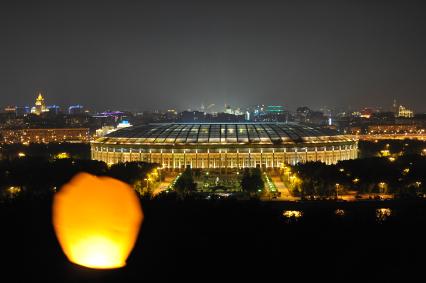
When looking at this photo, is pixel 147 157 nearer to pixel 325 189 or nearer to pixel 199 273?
pixel 325 189

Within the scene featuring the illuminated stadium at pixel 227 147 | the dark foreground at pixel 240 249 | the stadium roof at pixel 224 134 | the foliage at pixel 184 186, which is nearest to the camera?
the dark foreground at pixel 240 249

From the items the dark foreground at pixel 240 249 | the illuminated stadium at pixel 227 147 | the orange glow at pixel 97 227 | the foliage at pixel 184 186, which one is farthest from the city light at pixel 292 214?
the illuminated stadium at pixel 227 147

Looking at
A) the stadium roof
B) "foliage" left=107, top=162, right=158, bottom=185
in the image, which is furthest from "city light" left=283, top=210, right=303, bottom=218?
the stadium roof

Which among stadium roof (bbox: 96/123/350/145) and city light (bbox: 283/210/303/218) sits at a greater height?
stadium roof (bbox: 96/123/350/145)

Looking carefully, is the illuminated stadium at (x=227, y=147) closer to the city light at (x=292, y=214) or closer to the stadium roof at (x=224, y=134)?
the stadium roof at (x=224, y=134)

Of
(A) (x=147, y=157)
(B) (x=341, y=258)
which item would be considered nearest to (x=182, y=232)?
(B) (x=341, y=258)

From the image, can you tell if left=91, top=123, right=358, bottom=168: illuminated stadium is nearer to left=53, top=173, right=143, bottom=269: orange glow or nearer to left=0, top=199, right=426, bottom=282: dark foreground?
left=53, top=173, right=143, bottom=269: orange glow

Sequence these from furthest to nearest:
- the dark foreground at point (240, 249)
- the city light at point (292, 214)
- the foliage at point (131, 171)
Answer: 1. the foliage at point (131, 171)
2. the city light at point (292, 214)
3. the dark foreground at point (240, 249)
